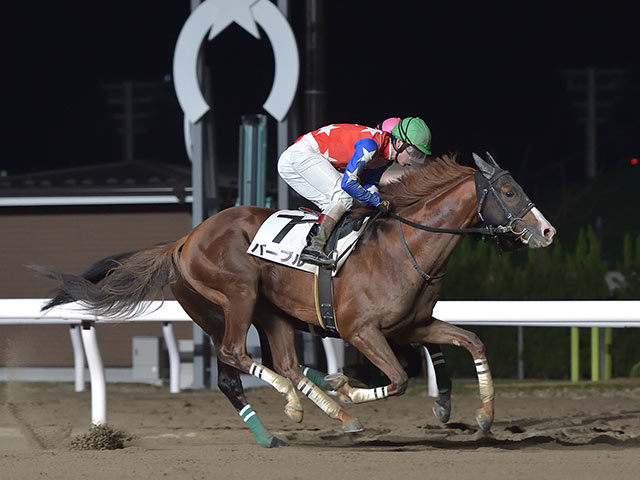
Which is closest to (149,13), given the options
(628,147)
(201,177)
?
(628,147)

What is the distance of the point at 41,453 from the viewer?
5430 millimetres

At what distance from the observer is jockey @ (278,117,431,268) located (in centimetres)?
582

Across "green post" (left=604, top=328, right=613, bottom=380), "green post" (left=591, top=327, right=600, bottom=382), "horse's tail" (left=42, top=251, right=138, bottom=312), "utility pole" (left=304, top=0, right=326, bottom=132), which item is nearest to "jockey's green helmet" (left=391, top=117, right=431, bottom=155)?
"horse's tail" (left=42, top=251, right=138, bottom=312)

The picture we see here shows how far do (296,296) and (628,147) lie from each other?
47.6ft

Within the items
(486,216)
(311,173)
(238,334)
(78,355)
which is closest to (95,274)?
(238,334)

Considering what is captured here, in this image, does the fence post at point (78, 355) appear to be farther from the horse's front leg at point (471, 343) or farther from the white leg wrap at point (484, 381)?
the white leg wrap at point (484, 381)

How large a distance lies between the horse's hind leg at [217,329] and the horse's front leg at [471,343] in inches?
38.1

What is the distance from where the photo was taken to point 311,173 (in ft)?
20.2

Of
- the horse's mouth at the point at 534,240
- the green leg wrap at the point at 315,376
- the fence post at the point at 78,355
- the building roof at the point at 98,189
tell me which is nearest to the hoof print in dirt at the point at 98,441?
the green leg wrap at the point at 315,376

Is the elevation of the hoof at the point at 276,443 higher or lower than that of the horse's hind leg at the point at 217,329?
lower

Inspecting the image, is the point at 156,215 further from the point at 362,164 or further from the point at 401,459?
the point at 401,459

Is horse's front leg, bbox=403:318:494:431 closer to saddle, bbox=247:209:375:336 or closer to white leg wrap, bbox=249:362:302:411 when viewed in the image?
saddle, bbox=247:209:375:336

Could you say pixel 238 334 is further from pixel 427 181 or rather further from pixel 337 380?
pixel 427 181

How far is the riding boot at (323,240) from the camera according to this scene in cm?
586
